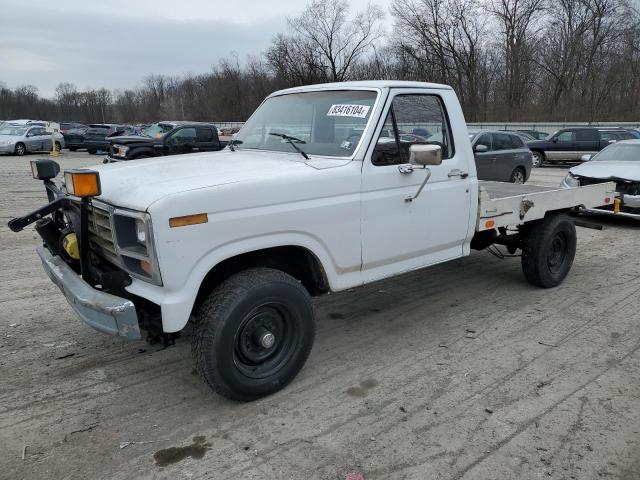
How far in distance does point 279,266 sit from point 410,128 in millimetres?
1593

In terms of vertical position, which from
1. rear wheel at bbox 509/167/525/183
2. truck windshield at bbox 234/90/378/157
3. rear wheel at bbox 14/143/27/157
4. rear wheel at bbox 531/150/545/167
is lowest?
rear wheel at bbox 531/150/545/167

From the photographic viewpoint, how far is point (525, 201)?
521cm

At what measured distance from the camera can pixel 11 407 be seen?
3.41 meters

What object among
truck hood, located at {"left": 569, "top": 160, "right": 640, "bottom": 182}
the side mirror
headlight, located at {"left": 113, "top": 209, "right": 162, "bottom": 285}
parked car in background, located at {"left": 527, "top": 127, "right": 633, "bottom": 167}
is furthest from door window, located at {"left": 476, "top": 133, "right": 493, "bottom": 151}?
headlight, located at {"left": 113, "top": 209, "right": 162, "bottom": 285}

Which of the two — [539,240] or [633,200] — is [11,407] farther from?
[633,200]

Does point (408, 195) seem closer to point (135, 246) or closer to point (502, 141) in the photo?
point (135, 246)

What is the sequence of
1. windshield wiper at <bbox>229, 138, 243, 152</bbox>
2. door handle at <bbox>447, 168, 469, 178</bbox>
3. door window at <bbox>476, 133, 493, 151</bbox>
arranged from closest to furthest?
1. door handle at <bbox>447, 168, 469, 178</bbox>
2. windshield wiper at <bbox>229, 138, 243, 152</bbox>
3. door window at <bbox>476, 133, 493, 151</bbox>

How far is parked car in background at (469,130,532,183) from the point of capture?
1310 cm

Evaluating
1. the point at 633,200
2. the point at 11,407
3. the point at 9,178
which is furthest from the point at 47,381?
the point at 9,178

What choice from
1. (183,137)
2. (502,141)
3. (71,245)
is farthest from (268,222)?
(183,137)

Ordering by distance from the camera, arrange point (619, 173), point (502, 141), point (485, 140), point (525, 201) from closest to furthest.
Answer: point (525, 201) → point (619, 173) → point (485, 140) → point (502, 141)

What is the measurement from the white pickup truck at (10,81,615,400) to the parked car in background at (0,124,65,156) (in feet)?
84.8

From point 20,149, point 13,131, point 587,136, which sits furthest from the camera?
point 13,131

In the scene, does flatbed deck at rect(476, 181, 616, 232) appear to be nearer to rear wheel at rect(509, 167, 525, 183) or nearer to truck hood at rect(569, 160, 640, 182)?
truck hood at rect(569, 160, 640, 182)
